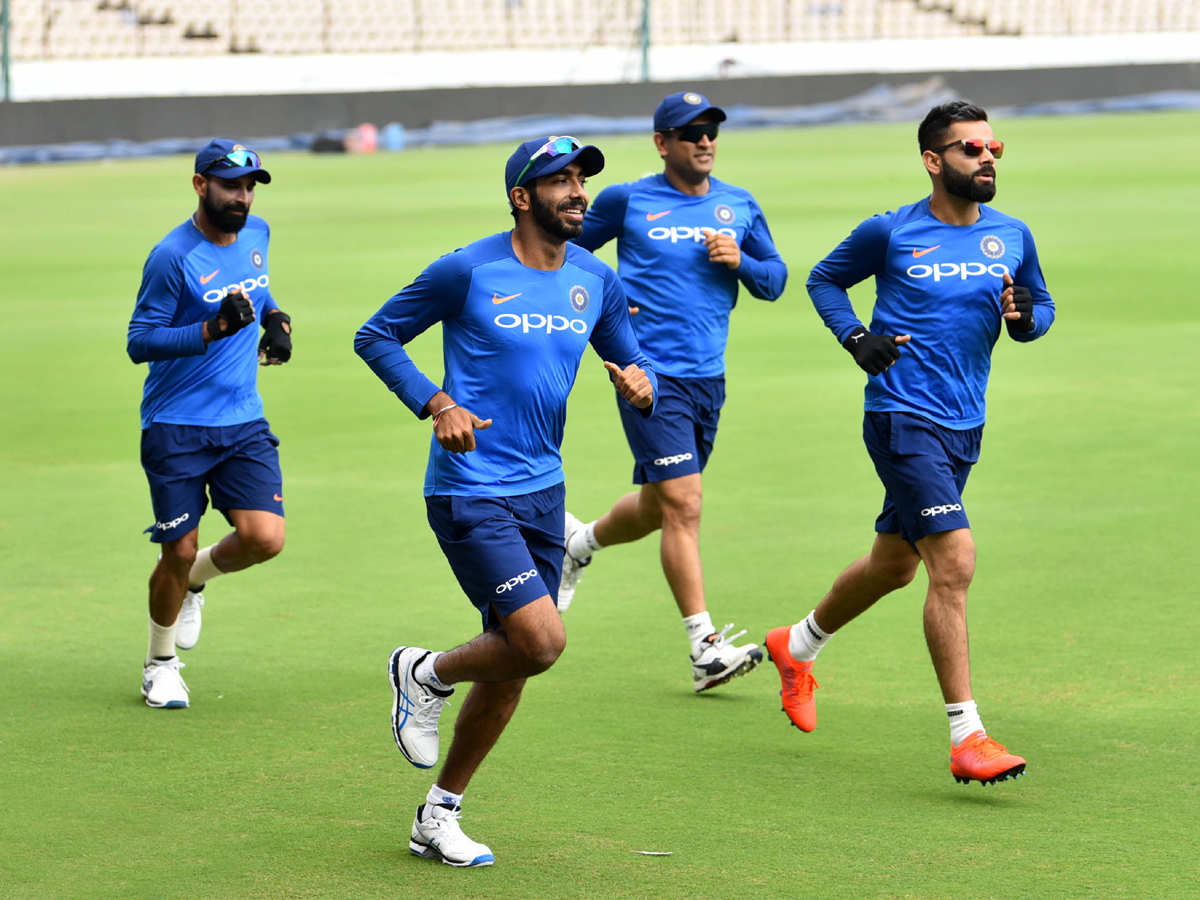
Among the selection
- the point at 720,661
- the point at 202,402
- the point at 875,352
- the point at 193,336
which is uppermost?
the point at 875,352

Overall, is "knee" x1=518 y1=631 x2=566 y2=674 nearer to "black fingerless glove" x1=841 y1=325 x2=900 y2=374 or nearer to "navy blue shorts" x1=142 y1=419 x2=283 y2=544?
"black fingerless glove" x1=841 y1=325 x2=900 y2=374

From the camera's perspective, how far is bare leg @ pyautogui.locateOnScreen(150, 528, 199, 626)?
7695 millimetres

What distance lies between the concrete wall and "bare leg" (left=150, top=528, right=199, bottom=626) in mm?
30446

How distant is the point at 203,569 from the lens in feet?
26.8

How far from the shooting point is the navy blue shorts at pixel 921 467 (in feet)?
22.4

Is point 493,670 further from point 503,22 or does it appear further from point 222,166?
point 503,22

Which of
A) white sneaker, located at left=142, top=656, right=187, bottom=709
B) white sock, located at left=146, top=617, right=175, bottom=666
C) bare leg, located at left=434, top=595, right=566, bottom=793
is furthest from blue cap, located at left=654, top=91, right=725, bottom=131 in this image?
bare leg, located at left=434, top=595, right=566, bottom=793

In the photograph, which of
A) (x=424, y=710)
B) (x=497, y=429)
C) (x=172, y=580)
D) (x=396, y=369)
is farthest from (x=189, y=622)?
(x=497, y=429)

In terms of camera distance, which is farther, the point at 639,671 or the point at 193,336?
the point at 639,671

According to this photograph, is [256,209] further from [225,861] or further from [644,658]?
[225,861]

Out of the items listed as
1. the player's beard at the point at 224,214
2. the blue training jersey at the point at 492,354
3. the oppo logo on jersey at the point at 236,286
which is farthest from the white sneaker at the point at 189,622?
the blue training jersey at the point at 492,354

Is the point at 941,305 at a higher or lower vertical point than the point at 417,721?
higher

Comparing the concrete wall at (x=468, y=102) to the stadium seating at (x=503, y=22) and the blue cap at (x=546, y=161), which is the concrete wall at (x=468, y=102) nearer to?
the stadium seating at (x=503, y=22)

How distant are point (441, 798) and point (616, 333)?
5.65 ft
